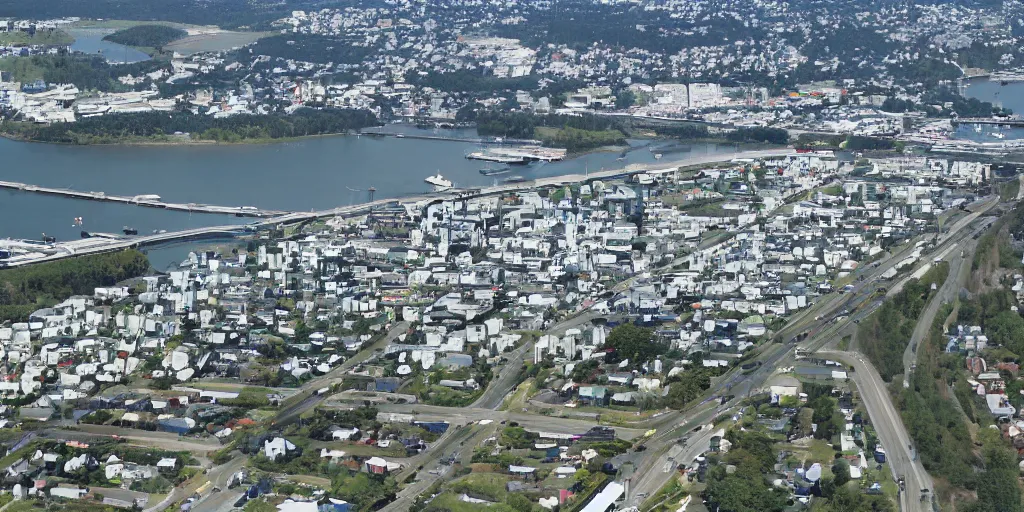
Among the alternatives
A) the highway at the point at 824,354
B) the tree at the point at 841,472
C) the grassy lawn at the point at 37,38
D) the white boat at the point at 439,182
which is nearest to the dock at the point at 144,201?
the white boat at the point at 439,182

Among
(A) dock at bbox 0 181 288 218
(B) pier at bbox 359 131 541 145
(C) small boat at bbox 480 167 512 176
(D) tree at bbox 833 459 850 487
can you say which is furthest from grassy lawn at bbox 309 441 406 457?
(B) pier at bbox 359 131 541 145

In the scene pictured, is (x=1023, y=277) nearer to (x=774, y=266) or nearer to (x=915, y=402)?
(x=774, y=266)

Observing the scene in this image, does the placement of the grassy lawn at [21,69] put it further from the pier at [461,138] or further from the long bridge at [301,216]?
the long bridge at [301,216]

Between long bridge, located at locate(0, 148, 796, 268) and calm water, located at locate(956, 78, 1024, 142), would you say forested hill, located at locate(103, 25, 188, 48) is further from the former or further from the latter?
long bridge, located at locate(0, 148, 796, 268)

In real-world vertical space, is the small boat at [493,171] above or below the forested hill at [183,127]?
below

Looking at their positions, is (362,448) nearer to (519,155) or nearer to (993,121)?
(519,155)

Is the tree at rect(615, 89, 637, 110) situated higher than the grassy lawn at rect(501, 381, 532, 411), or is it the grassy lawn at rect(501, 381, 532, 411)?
the tree at rect(615, 89, 637, 110)

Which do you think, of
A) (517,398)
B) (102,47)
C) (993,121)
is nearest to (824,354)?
(517,398)
